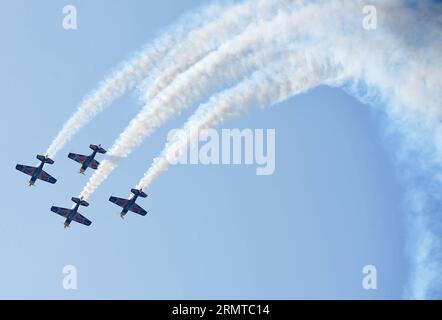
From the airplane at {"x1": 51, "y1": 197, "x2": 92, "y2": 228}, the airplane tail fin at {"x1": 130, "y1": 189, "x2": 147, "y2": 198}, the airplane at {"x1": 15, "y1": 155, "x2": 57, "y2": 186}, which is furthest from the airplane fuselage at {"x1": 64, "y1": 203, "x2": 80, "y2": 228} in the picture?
the airplane tail fin at {"x1": 130, "y1": 189, "x2": 147, "y2": 198}

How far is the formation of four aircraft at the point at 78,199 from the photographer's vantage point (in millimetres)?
61000

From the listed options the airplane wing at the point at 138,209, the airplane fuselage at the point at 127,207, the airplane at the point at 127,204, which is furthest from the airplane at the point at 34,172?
the airplane wing at the point at 138,209

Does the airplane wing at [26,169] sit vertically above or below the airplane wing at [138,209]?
above

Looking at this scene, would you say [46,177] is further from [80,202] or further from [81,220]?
[80,202]

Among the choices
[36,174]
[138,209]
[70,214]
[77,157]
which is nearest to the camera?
[77,157]

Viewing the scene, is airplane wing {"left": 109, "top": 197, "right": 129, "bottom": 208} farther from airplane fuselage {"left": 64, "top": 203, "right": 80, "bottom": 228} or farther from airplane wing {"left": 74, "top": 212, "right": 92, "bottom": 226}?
airplane wing {"left": 74, "top": 212, "right": 92, "bottom": 226}

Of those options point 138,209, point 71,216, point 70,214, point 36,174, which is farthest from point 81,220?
point 138,209

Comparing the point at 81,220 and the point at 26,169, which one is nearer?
the point at 26,169

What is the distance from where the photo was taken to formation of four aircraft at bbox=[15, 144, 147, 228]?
6100 centimetres

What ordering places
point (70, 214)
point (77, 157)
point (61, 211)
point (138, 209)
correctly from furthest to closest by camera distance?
point (61, 211) < point (70, 214) < point (138, 209) < point (77, 157)

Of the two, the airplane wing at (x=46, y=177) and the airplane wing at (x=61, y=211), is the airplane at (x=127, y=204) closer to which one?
the airplane wing at (x=61, y=211)

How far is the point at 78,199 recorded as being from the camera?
60938 mm
